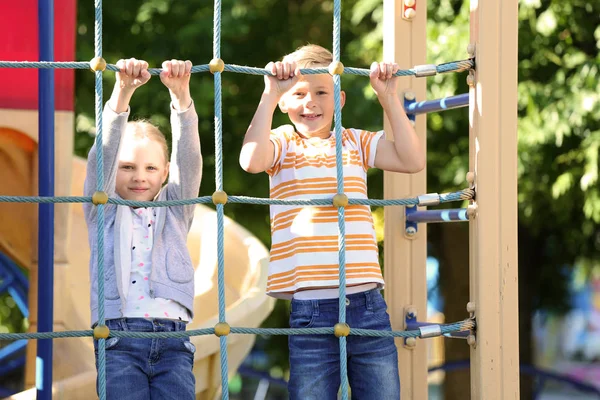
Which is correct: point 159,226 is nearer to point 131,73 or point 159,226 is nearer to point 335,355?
point 131,73

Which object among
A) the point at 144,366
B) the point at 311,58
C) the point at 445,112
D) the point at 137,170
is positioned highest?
the point at 445,112

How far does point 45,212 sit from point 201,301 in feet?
4.41

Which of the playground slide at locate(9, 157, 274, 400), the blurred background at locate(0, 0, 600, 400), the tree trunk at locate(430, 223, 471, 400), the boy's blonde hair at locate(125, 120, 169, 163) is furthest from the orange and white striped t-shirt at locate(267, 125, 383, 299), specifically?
the tree trunk at locate(430, 223, 471, 400)

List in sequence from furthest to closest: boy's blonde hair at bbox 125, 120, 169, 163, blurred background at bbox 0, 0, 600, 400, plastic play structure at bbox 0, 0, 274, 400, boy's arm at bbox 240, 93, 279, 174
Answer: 1. blurred background at bbox 0, 0, 600, 400
2. plastic play structure at bbox 0, 0, 274, 400
3. boy's blonde hair at bbox 125, 120, 169, 163
4. boy's arm at bbox 240, 93, 279, 174

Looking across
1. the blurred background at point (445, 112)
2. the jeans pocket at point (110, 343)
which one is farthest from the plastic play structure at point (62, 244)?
the blurred background at point (445, 112)

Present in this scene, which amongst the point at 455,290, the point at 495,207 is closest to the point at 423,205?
the point at 495,207

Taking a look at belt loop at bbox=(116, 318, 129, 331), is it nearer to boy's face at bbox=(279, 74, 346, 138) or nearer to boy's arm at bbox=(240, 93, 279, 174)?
boy's arm at bbox=(240, 93, 279, 174)

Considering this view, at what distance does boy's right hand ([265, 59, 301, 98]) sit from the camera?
2064mm

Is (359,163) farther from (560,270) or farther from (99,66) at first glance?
(560,270)

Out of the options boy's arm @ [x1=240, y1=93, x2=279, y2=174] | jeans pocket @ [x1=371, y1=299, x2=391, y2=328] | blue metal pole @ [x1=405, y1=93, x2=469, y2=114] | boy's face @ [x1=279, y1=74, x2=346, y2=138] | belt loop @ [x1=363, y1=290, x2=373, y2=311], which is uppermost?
blue metal pole @ [x1=405, y1=93, x2=469, y2=114]

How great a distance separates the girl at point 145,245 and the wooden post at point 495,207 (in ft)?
2.11

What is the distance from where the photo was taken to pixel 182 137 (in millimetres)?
2102

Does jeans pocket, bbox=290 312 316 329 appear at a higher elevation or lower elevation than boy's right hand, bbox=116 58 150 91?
lower

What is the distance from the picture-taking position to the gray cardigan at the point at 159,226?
207 cm
